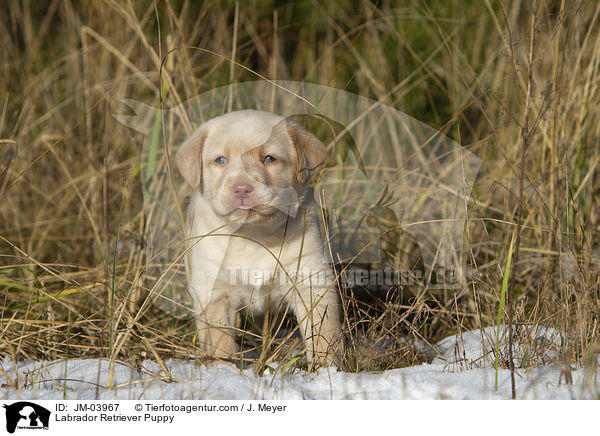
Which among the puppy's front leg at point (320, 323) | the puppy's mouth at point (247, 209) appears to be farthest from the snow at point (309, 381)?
the puppy's mouth at point (247, 209)

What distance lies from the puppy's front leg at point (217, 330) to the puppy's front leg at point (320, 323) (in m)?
0.28

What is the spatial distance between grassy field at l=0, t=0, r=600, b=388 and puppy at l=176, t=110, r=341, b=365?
0.48ft

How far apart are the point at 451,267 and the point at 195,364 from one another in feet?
4.17

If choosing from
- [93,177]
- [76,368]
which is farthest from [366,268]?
[93,177]

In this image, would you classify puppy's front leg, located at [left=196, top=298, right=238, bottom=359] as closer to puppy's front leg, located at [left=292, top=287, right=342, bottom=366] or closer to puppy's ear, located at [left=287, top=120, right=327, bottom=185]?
puppy's front leg, located at [left=292, top=287, right=342, bottom=366]

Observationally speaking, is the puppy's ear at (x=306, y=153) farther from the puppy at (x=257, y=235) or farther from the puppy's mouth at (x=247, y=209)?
the puppy's mouth at (x=247, y=209)

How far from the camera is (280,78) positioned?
3.70 meters

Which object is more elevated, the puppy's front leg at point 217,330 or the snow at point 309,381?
the puppy's front leg at point 217,330

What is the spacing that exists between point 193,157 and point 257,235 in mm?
406

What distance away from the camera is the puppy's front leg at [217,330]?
2418 mm

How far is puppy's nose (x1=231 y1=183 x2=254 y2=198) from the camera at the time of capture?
2191 millimetres
